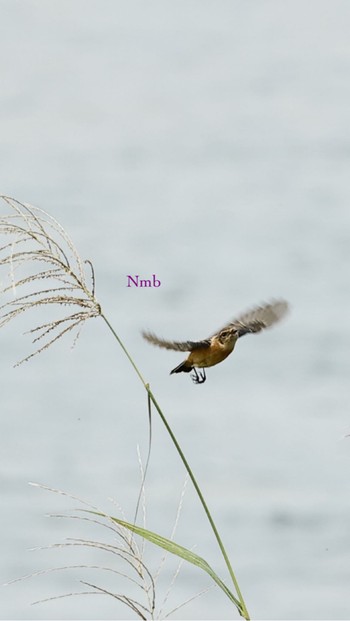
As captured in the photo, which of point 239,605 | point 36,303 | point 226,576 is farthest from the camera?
point 226,576

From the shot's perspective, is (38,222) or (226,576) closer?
(38,222)

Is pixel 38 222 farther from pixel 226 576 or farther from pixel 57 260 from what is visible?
pixel 226 576

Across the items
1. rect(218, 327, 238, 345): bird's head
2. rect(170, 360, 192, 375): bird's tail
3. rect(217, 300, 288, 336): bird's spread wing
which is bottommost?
rect(170, 360, 192, 375): bird's tail

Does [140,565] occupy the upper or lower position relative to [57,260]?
lower

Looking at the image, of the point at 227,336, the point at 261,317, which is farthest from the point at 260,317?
the point at 227,336

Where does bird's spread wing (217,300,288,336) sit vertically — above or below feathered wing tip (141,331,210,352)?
above

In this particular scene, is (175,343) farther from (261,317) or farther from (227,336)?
(261,317)

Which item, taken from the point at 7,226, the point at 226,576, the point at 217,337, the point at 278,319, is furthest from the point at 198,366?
the point at 226,576
